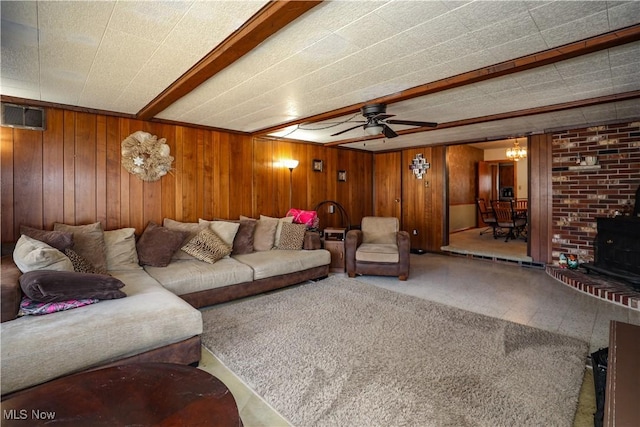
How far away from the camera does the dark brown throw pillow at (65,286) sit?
2006 millimetres

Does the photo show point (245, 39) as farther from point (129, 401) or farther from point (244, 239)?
point (244, 239)

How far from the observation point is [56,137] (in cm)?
346

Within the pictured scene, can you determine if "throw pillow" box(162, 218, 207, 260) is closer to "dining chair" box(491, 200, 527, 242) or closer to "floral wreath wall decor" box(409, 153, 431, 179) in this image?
"floral wreath wall decor" box(409, 153, 431, 179)

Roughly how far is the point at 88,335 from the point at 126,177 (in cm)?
261

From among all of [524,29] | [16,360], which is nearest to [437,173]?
[524,29]

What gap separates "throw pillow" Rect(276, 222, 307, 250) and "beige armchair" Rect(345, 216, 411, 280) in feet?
2.33

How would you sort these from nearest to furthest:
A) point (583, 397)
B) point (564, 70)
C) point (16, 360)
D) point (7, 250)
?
point (16, 360) < point (583, 397) < point (564, 70) < point (7, 250)

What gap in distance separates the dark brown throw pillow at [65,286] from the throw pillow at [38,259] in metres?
0.15

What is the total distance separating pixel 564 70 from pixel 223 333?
371 cm

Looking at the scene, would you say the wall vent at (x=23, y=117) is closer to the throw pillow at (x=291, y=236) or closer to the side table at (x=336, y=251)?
the throw pillow at (x=291, y=236)

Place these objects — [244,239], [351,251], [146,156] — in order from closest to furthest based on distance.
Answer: [146,156] → [244,239] → [351,251]

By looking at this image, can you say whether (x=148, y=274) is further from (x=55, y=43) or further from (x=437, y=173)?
(x=437, y=173)

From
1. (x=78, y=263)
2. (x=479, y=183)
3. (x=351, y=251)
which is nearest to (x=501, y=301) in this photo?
(x=351, y=251)

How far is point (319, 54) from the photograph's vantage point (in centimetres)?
230
